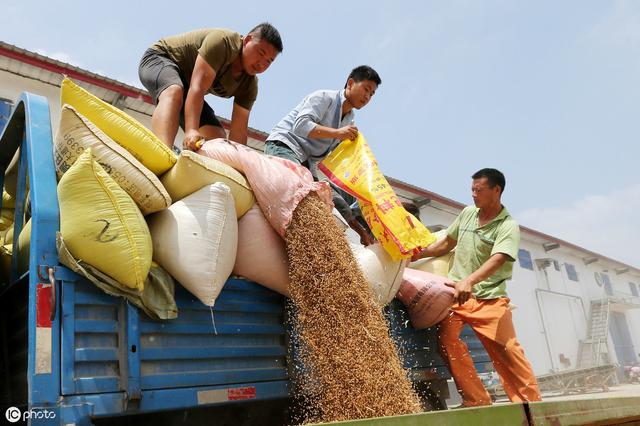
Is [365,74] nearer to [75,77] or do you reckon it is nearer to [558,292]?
[75,77]

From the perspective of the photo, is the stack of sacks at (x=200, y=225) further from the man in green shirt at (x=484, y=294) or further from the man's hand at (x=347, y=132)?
the man in green shirt at (x=484, y=294)

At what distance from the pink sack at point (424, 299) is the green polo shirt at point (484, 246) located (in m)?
0.46

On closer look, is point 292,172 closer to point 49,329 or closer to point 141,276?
point 141,276

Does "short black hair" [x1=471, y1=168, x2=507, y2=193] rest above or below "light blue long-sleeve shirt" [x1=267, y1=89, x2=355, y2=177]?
below

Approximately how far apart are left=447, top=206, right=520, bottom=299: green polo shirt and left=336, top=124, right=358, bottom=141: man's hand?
108 cm

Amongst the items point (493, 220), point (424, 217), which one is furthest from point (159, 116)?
point (424, 217)

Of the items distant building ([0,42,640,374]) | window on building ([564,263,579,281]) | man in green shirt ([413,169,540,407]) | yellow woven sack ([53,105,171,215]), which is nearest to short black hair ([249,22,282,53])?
yellow woven sack ([53,105,171,215])

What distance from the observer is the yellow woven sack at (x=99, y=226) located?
1679 millimetres

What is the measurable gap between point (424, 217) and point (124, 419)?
38.7 feet

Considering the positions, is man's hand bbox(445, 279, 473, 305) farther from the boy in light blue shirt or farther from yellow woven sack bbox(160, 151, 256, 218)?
yellow woven sack bbox(160, 151, 256, 218)

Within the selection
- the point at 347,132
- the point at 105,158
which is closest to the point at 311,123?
the point at 347,132

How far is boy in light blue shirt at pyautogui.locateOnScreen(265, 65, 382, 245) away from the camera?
123 inches

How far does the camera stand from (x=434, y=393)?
10.1 ft

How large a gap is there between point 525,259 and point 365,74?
49.8 feet
